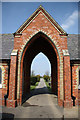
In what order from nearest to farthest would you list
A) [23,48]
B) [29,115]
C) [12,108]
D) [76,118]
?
[76,118], [29,115], [12,108], [23,48]

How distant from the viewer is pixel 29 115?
7.80 m

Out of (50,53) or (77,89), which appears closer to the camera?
(77,89)

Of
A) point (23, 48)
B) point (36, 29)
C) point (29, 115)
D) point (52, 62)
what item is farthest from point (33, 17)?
point (29, 115)

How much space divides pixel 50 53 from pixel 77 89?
7.77 m

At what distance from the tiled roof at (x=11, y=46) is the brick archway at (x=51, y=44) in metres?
1.80

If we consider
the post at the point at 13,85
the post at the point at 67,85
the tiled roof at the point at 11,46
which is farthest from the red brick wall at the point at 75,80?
the post at the point at 13,85

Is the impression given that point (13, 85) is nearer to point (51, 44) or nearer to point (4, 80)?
point (4, 80)

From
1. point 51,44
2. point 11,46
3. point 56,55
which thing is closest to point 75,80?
point 56,55

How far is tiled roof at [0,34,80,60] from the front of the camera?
12048 millimetres

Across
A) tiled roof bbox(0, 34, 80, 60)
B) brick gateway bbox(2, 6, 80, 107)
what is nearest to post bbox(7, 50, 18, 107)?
brick gateway bbox(2, 6, 80, 107)

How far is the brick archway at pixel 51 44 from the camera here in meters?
9.77

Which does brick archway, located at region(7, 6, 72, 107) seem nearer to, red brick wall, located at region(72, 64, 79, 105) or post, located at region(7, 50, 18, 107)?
post, located at region(7, 50, 18, 107)

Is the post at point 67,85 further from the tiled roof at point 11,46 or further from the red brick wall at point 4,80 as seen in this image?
the red brick wall at point 4,80

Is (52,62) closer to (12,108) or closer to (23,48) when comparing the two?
(23,48)
